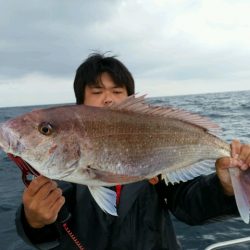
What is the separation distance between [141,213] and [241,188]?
1103mm

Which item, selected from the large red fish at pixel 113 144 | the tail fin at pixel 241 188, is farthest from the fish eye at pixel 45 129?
the tail fin at pixel 241 188

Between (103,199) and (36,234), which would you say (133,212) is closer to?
(36,234)

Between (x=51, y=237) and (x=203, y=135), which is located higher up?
(x=203, y=135)

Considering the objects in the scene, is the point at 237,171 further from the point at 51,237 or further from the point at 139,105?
the point at 51,237

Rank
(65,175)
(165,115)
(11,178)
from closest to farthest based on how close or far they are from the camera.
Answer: (65,175), (165,115), (11,178)

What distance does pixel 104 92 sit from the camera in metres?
3.95

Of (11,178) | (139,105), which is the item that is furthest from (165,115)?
(11,178)

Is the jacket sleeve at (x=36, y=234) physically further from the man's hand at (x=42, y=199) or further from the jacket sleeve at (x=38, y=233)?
the man's hand at (x=42, y=199)

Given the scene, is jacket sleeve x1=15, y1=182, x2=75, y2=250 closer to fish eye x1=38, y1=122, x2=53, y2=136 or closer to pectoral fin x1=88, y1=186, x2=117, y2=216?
pectoral fin x1=88, y1=186, x2=117, y2=216

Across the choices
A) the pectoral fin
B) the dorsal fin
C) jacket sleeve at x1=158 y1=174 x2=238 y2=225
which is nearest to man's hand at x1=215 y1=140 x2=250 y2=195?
the dorsal fin

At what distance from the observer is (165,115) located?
2.92m

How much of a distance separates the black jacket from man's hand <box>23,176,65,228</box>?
1.74ft

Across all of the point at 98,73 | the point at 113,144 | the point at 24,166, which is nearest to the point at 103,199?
the point at 113,144

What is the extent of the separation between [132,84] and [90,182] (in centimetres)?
196
